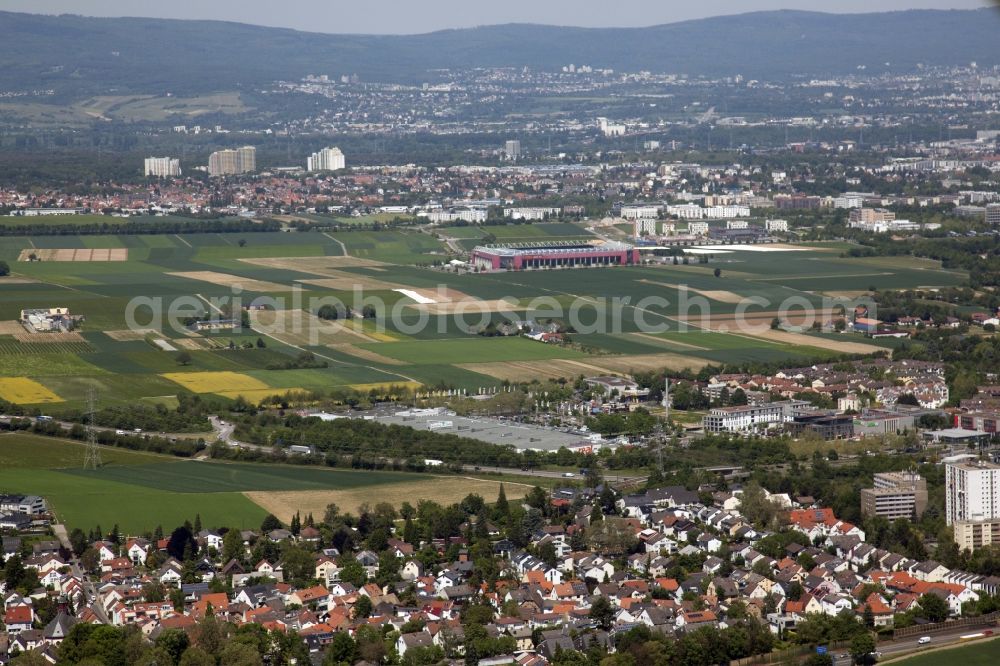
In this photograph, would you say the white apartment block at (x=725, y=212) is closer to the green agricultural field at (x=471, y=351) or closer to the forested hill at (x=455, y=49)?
the green agricultural field at (x=471, y=351)

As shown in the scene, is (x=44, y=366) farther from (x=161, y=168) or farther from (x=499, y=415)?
(x=161, y=168)

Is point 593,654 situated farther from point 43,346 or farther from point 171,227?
point 171,227

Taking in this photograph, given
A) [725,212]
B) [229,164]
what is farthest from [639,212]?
[229,164]

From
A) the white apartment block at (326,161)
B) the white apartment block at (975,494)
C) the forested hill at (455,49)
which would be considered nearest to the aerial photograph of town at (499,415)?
the white apartment block at (975,494)

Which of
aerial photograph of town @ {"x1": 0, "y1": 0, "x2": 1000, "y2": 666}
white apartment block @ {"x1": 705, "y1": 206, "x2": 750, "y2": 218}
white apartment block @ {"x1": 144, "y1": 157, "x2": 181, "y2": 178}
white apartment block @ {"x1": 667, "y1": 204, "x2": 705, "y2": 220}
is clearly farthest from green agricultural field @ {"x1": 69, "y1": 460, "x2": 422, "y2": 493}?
white apartment block @ {"x1": 144, "y1": 157, "x2": 181, "y2": 178}

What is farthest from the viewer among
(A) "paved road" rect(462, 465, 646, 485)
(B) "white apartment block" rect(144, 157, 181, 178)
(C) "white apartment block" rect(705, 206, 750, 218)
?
(B) "white apartment block" rect(144, 157, 181, 178)

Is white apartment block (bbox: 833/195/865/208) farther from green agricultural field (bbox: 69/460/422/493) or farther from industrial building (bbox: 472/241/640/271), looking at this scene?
green agricultural field (bbox: 69/460/422/493)

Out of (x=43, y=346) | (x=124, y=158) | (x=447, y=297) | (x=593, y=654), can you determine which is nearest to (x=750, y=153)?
(x=124, y=158)
